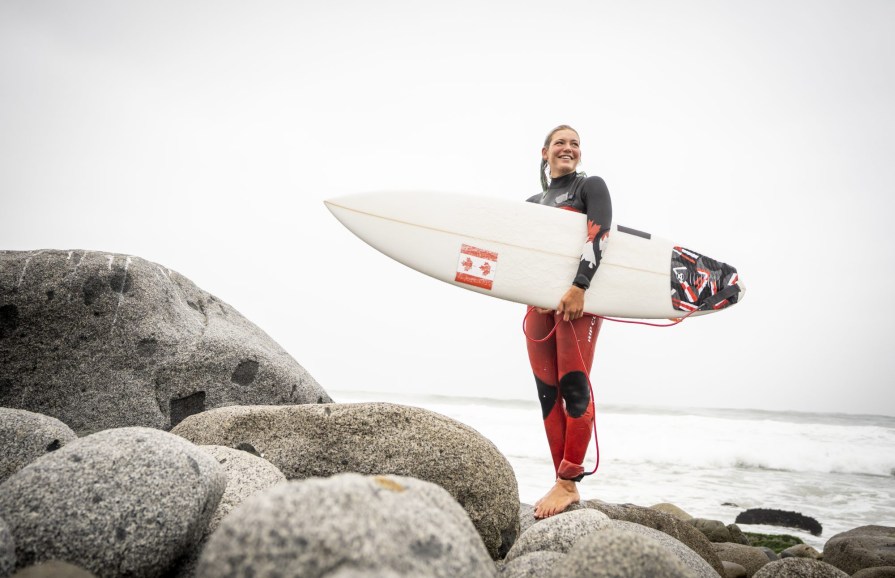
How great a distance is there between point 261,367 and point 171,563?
2374mm

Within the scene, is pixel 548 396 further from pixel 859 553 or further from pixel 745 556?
pixel 859 553

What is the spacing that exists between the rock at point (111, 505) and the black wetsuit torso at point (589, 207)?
94.5 inches

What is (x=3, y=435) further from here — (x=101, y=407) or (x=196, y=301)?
(x=196, y=301)

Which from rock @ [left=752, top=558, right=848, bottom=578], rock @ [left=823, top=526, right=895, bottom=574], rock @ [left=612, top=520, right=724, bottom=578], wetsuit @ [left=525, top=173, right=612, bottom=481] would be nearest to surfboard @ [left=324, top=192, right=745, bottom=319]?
wetsuit @ [left=525, top=173, right=612, bottom=481]

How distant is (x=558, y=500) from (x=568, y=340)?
93cm

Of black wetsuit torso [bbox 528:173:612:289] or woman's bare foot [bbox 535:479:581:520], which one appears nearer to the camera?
woman's bare foot [bbox 535:479:581:520]

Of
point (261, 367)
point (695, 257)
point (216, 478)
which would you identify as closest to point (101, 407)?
point (261, 367)

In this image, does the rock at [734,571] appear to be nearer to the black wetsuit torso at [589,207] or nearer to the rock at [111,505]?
the black wetsuit torso at [589,207]

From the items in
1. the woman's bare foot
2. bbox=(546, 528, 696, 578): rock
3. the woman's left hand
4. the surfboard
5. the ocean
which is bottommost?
the ocean

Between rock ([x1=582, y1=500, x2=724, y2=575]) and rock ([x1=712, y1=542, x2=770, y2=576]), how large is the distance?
0.61m

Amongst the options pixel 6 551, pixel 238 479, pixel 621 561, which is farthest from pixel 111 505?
pixel 621 561

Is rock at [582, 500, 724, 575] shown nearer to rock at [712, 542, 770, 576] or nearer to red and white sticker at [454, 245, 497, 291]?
rock at [712, 542, 770, 576]

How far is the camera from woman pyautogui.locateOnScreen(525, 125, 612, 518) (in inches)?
119

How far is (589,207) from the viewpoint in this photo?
3328mm
